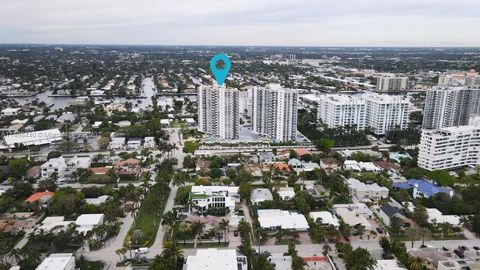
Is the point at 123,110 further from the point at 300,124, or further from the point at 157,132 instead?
the point at 300,124

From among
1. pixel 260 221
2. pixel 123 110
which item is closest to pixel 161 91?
pixel 123 110

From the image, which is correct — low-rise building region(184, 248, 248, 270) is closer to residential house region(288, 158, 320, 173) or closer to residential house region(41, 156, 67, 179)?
residential house region(288, 158, 320, 173)

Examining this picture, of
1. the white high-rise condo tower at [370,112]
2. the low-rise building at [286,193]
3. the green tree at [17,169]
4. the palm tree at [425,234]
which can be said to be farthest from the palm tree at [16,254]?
the white high-rise condo tower at [370,112]

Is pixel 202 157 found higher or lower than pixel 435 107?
lower

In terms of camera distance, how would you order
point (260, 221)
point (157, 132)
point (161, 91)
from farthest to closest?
point (161, 91), point (157, 132), point (260, 221)

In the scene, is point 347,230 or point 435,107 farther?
point 435,107

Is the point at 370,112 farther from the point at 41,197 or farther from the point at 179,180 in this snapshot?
the point at 41,197

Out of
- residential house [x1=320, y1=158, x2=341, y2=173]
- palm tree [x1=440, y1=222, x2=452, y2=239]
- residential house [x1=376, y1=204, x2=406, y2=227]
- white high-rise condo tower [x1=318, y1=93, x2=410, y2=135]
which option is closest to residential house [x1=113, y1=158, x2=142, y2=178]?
residential house [x1=320, y1=158, x2=341, y2=173]
